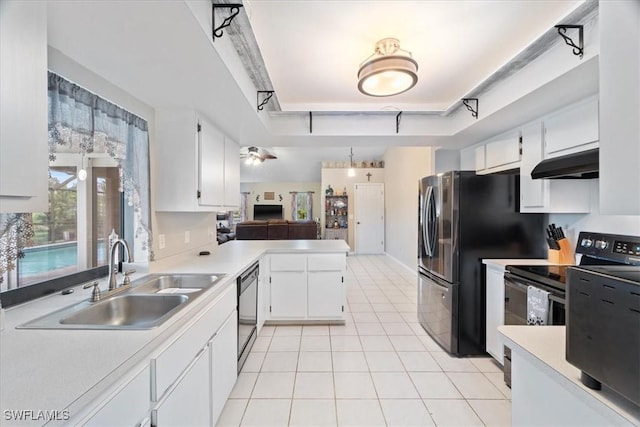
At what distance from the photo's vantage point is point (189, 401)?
4.14ft

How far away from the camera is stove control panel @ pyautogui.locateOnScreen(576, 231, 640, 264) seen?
1.74m

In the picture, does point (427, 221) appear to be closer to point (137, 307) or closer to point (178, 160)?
point (178, 160)

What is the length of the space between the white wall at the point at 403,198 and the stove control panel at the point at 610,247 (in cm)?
210

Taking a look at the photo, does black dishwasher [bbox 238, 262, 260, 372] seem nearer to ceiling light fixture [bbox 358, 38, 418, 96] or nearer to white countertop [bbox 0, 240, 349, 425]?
white countertop [bbox 0, 240, 349, 425]

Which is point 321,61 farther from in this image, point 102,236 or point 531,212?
point 531,212

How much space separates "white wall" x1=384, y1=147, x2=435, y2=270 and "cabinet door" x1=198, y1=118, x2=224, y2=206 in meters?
2.88

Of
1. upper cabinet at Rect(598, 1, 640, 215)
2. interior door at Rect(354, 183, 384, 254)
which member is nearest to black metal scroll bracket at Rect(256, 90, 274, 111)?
upper cabinet at Rect(598, 1, 640, 215)

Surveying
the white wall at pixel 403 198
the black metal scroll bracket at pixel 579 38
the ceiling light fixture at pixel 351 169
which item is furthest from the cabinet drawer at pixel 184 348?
the ceiling light fixture at pixel 351 169

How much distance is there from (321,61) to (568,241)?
2433mm

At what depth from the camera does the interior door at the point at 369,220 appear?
805 cm

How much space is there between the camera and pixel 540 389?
89 centimetres

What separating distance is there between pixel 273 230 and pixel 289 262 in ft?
13.9


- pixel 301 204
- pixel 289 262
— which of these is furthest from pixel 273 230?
pixel 289 262

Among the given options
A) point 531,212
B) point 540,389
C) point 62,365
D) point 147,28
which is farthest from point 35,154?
point 531,212
